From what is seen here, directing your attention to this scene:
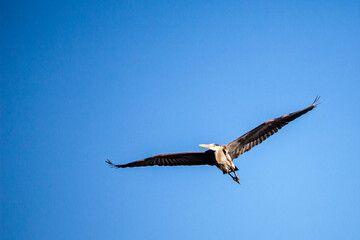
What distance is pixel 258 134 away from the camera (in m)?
15.5

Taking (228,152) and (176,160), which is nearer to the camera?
(228,152)

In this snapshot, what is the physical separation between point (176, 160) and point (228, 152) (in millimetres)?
2591

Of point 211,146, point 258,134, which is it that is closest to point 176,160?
point 211,146

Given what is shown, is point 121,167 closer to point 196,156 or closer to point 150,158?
point 150,158

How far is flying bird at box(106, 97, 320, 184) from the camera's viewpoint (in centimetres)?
1497

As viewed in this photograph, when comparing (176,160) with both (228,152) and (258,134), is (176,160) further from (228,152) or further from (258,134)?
(258,134)

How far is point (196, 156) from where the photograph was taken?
16.3 metres

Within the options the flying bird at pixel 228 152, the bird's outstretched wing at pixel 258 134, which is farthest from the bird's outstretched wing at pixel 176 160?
the bird's outstretched wing at pixel 258 134

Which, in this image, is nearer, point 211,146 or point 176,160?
point 211,146

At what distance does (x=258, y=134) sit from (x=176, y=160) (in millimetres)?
4112

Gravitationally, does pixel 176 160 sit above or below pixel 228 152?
above

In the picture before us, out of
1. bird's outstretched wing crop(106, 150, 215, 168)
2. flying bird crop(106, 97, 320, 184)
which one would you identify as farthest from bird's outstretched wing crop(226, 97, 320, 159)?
bird's outstretched wing crop(106, 150, 215, 168)

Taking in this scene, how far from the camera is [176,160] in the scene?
1683 centimetres

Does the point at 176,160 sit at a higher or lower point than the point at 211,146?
higher
